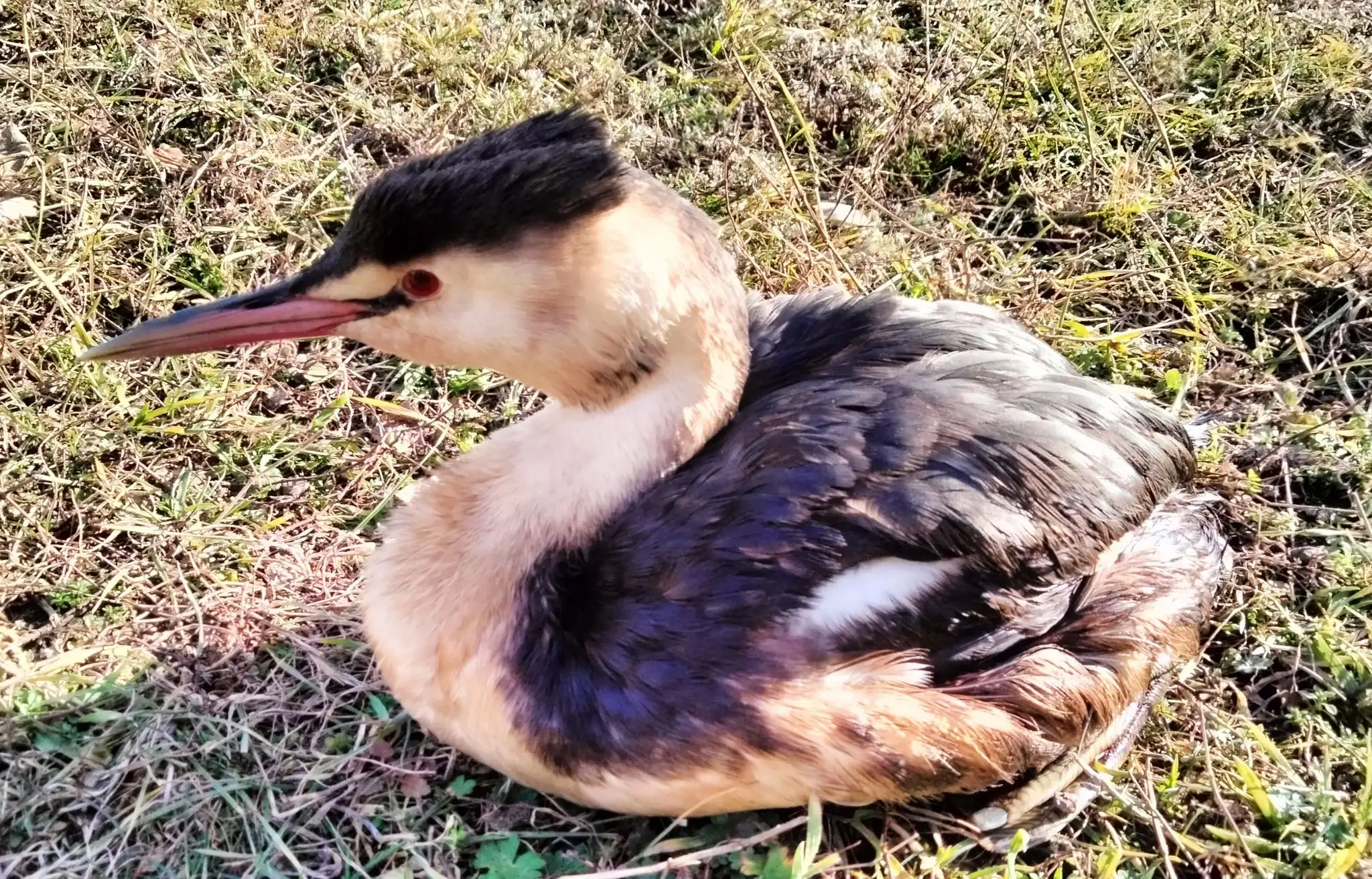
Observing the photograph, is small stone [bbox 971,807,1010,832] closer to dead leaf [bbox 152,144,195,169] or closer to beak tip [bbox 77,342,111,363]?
beak tip [bbox 77,342,111,363]

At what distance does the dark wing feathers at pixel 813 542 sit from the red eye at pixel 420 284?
551mm

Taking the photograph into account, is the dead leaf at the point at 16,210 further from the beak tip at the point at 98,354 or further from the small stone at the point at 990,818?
the small stone at the point at 990,818

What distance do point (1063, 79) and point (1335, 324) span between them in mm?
1377

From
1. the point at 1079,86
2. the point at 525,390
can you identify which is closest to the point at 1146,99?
the point at 1079,86

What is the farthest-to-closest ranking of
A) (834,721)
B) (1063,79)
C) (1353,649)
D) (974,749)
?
(1063,79) → (1353,649) → (974,749) → (834,721)

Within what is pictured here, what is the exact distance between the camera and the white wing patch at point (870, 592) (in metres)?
1.90

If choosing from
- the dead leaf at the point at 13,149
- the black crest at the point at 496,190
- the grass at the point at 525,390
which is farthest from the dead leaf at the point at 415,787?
the dead leaf at the point at 13,149

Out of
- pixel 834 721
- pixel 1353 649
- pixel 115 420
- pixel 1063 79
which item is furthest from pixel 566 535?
pixel 1063 79

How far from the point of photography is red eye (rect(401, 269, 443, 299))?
5.97ft

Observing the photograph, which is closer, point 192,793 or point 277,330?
point 277,330

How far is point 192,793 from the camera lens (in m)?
2.23

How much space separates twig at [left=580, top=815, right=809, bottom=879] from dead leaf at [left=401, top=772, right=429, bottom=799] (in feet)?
1.43

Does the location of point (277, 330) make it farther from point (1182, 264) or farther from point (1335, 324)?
point (1335, 324)

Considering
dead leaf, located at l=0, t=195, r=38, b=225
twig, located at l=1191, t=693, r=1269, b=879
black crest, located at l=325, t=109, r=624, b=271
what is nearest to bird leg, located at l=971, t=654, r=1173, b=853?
twig, located at l=1191, t=693, r=1269, b=879
